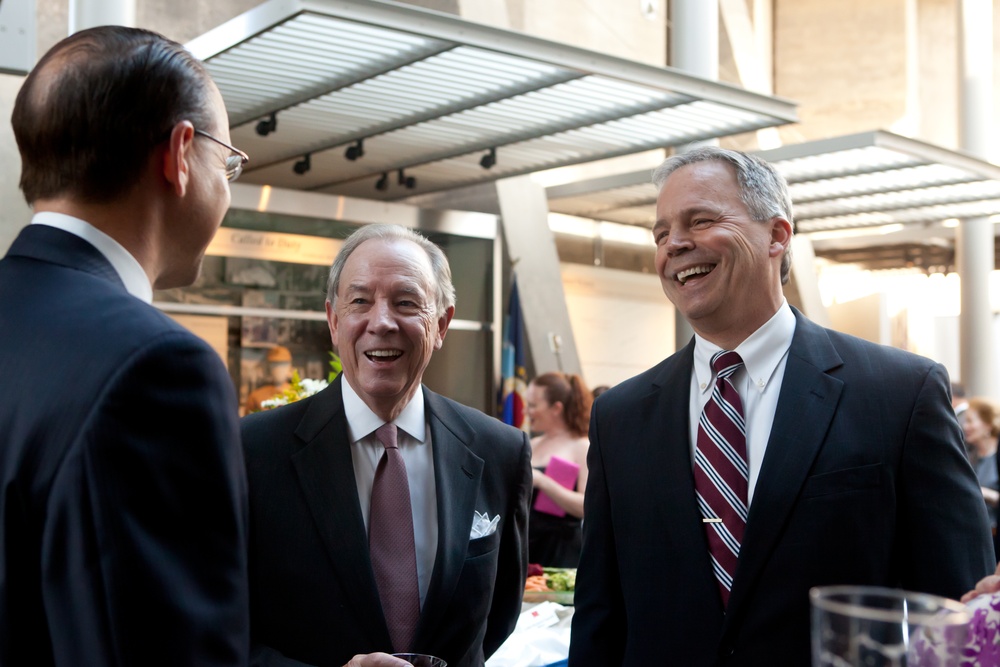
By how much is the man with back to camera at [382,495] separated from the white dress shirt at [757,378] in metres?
0.60

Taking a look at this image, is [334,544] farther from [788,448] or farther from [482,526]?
[788,448]

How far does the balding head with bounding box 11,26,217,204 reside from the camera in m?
1.52

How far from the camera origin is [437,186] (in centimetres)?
1363

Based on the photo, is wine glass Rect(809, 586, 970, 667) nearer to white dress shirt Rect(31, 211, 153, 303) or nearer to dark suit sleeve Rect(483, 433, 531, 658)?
white dress shirt Rect(31, 211, 153, 303)

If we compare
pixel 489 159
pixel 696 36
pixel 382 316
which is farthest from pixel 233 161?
pixel 696 36

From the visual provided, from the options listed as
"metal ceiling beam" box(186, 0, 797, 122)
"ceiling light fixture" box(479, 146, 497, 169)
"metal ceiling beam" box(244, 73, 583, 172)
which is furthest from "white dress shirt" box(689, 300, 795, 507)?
"ceiling light fixture" box(479, 146, 497, 169)

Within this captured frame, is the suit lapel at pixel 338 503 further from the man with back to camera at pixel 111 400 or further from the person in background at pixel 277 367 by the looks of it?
the person in background at pixel 277 367

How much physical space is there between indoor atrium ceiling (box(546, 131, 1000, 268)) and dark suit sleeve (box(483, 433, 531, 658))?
8.87m

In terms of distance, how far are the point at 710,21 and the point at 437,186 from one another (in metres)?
3.83

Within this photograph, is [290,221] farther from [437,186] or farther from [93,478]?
[93,478]

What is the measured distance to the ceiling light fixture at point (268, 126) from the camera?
33.0ft

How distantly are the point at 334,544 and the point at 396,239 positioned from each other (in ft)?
2.81

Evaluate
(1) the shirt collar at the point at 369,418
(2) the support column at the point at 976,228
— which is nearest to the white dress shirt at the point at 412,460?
(1) the shirt collar at the point at 369,418

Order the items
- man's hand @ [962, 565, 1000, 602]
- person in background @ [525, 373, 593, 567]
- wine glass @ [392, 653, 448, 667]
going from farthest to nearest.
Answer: person in background @ [525, 373, 593, 567] → wine glass @ [392, 653, 448, 667] → man's hand @ [962, 565, 1000, 602]
